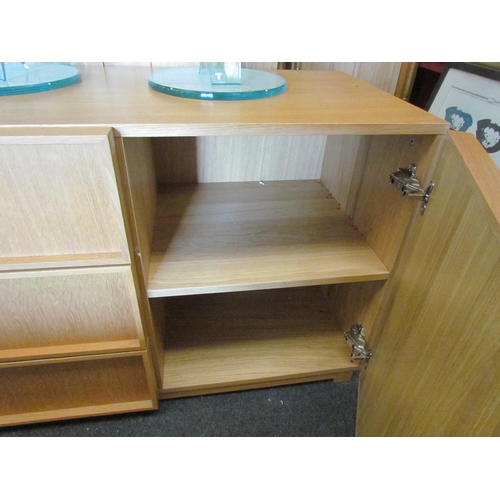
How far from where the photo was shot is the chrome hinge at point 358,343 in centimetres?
81

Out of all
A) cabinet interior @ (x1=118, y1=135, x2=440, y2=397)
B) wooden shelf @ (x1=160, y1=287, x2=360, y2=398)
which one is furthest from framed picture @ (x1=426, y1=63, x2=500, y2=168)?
wooden shelf @ (x1=160, y1=287, x2=360, y2=398)

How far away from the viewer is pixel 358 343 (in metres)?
0.83

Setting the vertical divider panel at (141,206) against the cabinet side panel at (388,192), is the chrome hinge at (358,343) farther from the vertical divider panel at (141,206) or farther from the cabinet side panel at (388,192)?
the vertical divider panel at (141,206)

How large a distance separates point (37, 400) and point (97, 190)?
0.56m

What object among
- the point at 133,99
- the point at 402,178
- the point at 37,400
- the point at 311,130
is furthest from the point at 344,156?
the point at 37,400

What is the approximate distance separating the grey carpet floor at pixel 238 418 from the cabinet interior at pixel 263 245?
0.04m

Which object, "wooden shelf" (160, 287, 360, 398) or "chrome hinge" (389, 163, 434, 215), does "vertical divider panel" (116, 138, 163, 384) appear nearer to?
"wooden shelf" (160, 287, 360, 398)

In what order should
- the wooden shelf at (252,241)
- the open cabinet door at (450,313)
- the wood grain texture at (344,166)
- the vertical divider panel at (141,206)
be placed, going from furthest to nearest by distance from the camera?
1. the wood grain texture at (344,166)
2. the wooden shelf at (252,241)
3. the vertical divider panel at (141,206)
4. the open cabinet door at (450,313)

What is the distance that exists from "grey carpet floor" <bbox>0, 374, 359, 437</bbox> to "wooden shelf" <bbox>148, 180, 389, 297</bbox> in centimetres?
40

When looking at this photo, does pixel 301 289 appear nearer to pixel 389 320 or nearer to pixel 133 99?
pixel 389 320

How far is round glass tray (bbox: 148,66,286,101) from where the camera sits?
23.0 inches

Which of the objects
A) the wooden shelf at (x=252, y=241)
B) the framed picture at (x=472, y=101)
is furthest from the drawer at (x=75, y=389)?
the framed picture at (x=472, y=101)

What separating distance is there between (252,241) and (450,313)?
0.41 metres

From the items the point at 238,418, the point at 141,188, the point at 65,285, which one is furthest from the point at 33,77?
the point at 238,418
